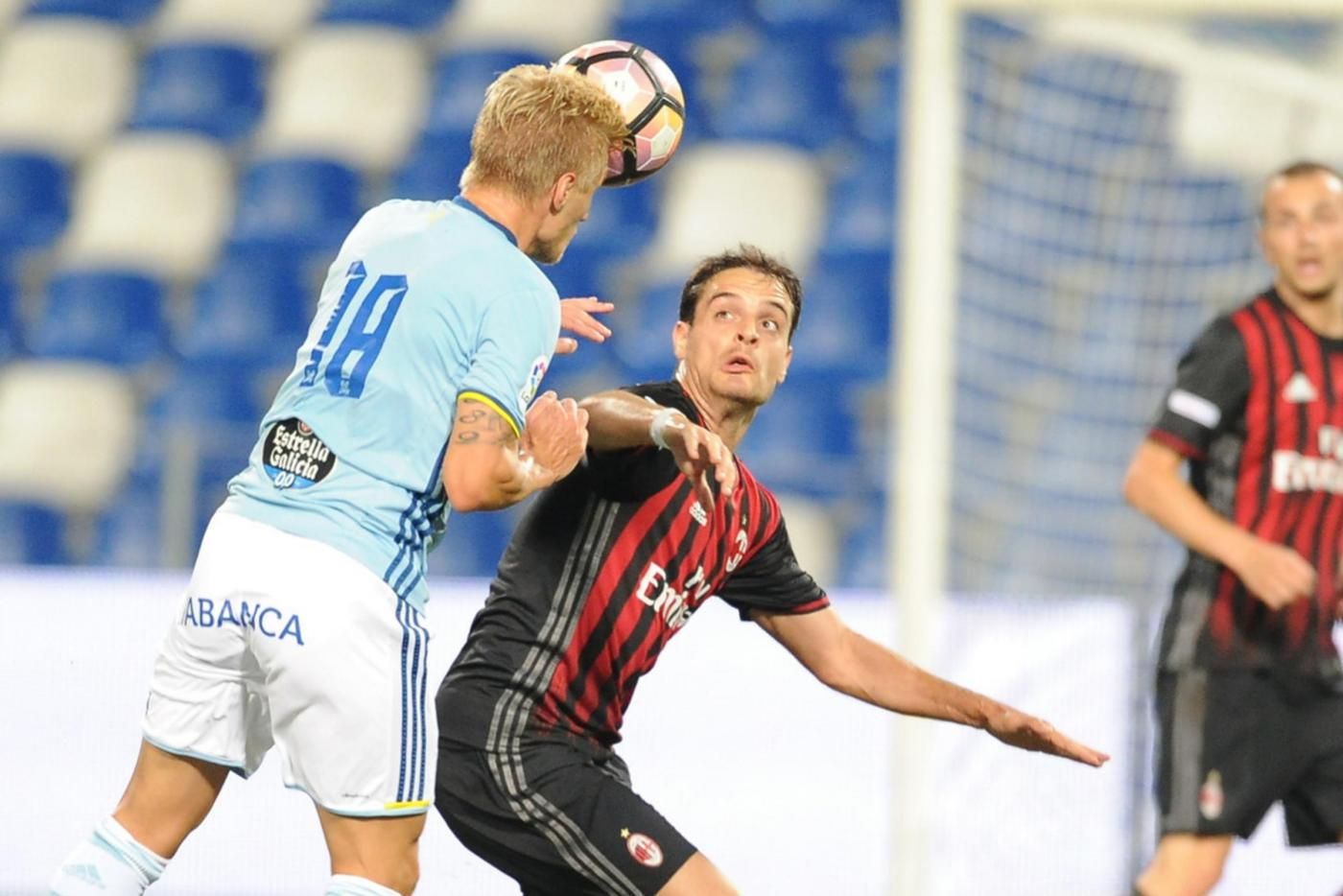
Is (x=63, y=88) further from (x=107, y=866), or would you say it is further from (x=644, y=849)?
(x=644, y=849)

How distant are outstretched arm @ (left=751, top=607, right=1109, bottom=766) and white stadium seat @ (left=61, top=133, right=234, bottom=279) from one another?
6646 millimetres

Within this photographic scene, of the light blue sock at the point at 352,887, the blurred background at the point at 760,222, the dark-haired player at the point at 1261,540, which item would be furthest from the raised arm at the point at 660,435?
the blurred background at the point at 760,222

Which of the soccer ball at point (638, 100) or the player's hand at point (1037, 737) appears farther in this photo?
the soccer ball at point (638, 100)

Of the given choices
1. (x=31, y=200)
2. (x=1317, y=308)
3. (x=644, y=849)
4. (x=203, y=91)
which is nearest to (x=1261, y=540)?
(x=1317, y=308)

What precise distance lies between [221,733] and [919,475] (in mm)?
2642

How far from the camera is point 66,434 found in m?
8.80

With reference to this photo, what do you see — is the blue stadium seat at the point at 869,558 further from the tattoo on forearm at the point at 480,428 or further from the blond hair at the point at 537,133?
the tattoo on forearm at the point at 480,428

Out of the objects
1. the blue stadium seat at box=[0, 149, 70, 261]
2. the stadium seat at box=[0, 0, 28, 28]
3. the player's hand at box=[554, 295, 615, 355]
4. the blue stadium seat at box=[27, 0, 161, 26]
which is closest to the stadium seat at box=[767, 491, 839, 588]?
the player's hand at box=[554, 295, 615, 355]

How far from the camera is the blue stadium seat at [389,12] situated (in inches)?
415

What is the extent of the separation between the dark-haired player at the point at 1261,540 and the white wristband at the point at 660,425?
159 centimetres

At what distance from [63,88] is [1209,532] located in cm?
806

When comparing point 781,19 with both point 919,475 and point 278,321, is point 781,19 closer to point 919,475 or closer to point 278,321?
point 278,321

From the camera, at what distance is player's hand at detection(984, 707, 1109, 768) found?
349 centimetres

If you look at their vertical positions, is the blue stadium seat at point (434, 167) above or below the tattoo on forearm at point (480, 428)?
above
